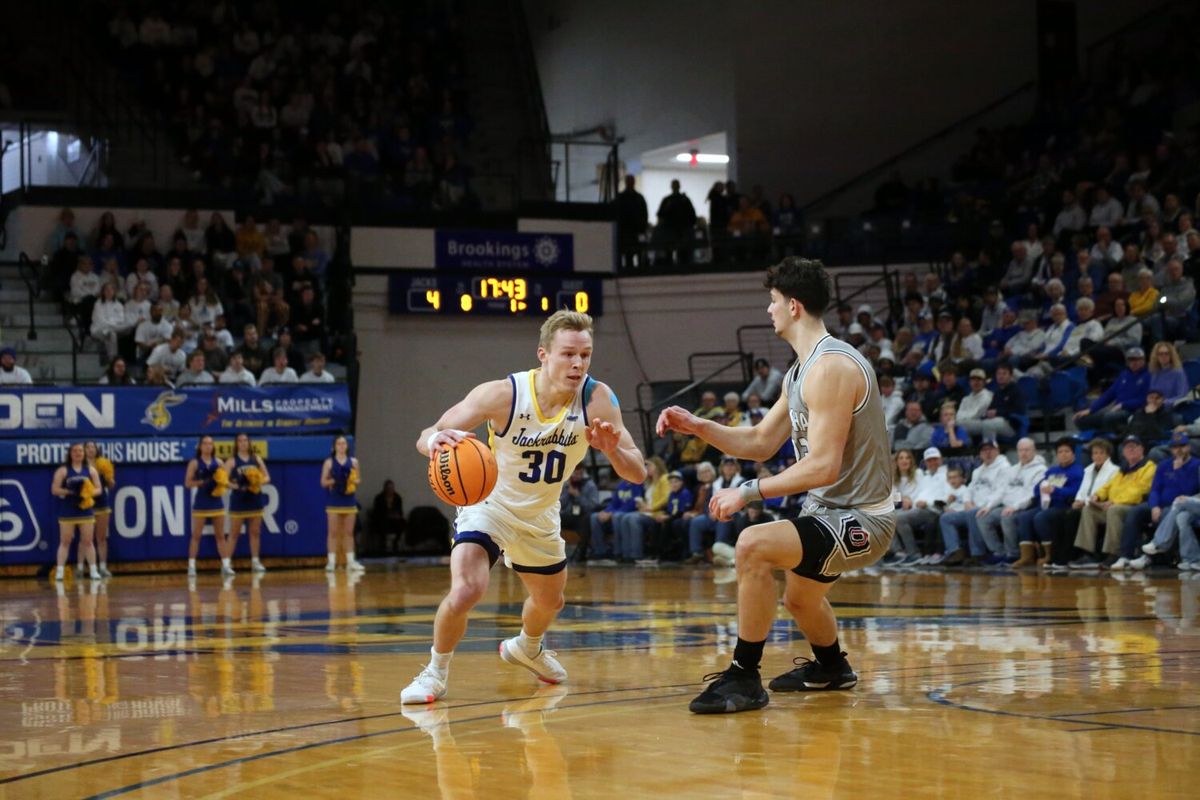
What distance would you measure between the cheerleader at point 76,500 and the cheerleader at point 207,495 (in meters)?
1.18

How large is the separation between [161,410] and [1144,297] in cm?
1246

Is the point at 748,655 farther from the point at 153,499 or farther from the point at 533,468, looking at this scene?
the point at 153,499

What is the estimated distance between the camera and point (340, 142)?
25344 mm

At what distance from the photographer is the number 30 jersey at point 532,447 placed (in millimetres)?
6859

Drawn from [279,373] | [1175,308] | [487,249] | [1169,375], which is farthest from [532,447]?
[487,249]

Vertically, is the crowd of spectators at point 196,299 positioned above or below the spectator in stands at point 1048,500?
above

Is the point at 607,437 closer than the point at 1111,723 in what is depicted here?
No

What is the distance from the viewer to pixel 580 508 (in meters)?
21.2

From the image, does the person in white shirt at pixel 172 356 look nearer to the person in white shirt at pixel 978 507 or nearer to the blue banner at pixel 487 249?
the blue banner at pixel 487 249

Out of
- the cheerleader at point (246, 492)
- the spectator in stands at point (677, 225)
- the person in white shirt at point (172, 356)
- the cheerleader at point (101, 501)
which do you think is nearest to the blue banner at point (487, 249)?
the spectator in stands at point (677, 225)

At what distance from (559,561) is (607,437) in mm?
1131

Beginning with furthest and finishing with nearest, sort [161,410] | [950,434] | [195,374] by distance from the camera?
[195,374] → [161,410] → [950,434]

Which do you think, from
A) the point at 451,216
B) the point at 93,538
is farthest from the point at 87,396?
Answer: the point at 451,216

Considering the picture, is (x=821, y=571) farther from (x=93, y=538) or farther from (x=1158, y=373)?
(x=93, y=538)
